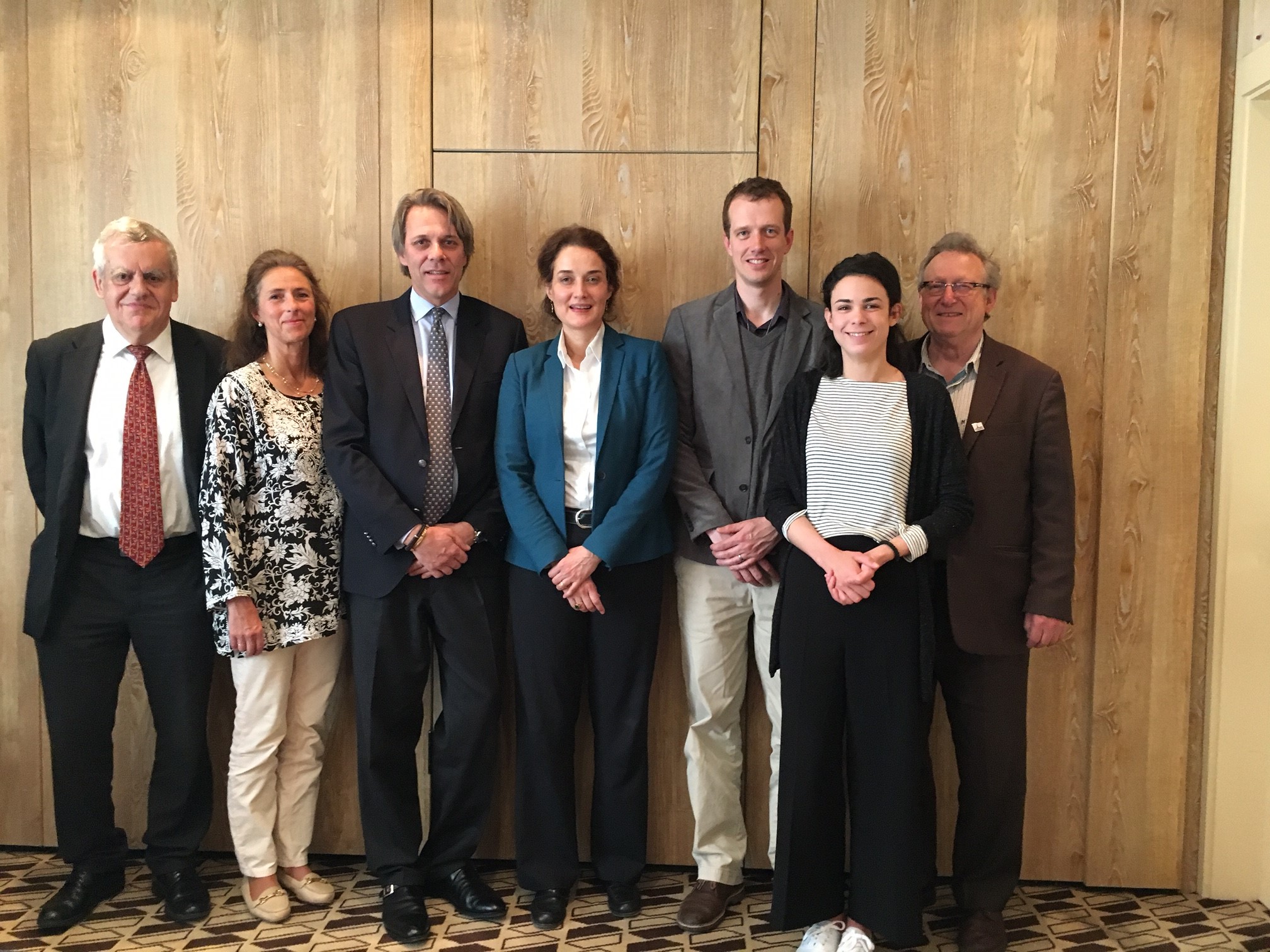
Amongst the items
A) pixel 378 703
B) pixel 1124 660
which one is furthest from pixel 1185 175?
pixel 378 703

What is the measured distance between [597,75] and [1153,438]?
204cm

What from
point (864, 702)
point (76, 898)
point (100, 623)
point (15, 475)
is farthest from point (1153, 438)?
point (15, 475)

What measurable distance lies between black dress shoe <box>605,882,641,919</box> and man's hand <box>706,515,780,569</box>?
0.99m

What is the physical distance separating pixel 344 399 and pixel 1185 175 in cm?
256

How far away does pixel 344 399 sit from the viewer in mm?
2715

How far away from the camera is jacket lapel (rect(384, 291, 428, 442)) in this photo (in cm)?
275

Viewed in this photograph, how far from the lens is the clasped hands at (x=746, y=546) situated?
267 cm

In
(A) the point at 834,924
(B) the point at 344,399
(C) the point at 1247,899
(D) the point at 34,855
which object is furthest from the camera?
(D) the point at 34,855

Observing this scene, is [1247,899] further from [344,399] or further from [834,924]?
[344,399]

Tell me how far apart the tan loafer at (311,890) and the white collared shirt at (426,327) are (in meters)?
1.50

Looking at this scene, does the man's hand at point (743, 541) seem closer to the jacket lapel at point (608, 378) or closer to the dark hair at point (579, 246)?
the jacket lapel at point (608, 378)

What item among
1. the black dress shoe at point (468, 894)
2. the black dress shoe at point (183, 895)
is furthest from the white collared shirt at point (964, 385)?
the black dress shoe at point (183, 895)

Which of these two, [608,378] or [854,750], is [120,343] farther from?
[854,750]

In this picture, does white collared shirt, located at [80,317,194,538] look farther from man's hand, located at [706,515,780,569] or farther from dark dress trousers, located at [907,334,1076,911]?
dark dress trousers, located at [907,334,1076,911]
